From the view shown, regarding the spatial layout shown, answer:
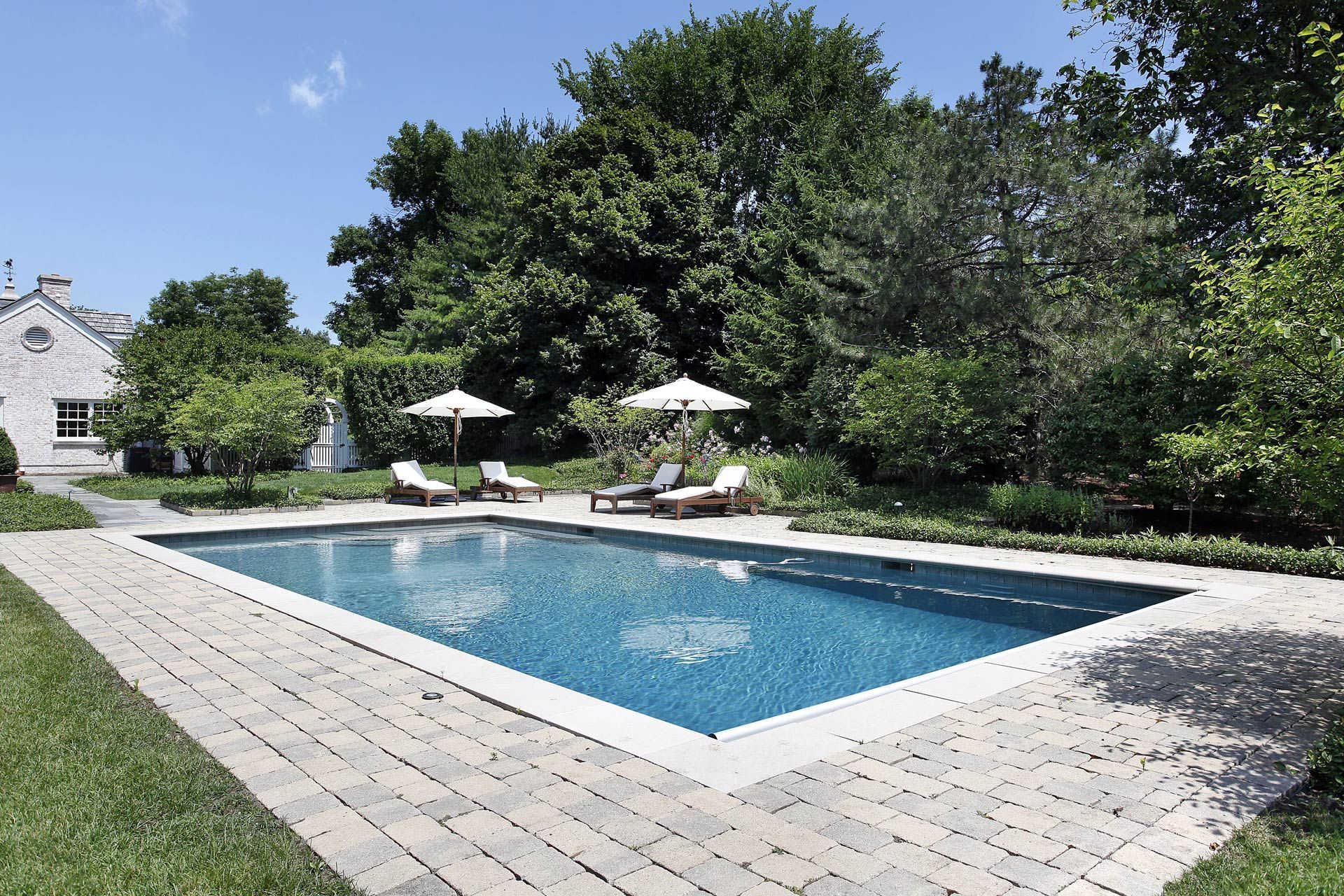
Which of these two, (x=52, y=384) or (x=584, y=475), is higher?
(x=52, y=384)

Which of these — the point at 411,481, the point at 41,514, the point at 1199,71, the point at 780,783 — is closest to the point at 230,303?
the point at 411,481

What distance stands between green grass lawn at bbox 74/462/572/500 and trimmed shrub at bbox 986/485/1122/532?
37.5 feet

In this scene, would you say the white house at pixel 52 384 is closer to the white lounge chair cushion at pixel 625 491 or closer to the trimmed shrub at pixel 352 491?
the trimmed shrub at pixel 352 491

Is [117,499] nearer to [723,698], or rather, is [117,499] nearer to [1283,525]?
[723,698]

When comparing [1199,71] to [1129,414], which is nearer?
[1199,71]

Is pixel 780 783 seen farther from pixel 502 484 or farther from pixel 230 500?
pixel 230 500

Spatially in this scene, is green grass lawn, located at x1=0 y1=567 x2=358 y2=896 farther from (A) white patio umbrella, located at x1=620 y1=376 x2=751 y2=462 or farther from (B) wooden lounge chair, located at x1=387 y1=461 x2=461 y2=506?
(B) wooden lounge chair, located at x1=387 y1=461 x2=461 y2=506

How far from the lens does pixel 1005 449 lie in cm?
1396

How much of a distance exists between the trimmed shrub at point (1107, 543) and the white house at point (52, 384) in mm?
24581

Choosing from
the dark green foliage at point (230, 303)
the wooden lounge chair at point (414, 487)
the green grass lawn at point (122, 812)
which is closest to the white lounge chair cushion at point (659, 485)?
the wooden lounge chair at point (414, 487)

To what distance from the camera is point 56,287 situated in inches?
1091

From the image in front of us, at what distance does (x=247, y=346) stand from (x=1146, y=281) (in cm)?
2181

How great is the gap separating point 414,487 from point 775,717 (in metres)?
12.9

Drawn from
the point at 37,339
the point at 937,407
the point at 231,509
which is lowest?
the point at 231,509
